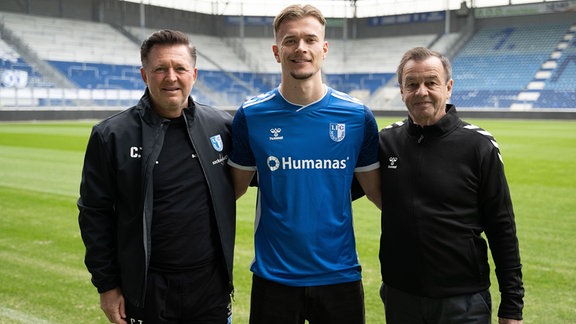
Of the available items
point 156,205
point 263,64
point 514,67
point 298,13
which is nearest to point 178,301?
point 156,205

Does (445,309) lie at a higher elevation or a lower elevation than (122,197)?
lower

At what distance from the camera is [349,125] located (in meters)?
3.03

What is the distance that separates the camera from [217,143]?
3072mm

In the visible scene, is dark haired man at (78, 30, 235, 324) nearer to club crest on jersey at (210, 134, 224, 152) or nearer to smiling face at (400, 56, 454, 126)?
club crest on jersey at (210, 134, 224, 152)

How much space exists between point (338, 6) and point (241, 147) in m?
50.0

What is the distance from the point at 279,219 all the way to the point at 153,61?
1.05 metres

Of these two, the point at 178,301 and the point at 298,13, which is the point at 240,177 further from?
the point at 298,13

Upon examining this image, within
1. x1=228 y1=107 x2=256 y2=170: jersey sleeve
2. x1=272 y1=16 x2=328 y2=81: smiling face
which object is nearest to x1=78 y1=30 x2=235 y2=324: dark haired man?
x1=228 y1=107 x2=256 y2=170: jersey sleeve

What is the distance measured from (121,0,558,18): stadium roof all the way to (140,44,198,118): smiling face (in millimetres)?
45857

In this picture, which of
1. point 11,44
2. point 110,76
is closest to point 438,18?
point 110,76

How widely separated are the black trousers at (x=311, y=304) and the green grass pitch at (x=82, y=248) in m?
1.57

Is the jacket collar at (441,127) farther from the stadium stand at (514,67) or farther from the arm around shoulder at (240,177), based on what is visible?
the stadium stand at (514,67)

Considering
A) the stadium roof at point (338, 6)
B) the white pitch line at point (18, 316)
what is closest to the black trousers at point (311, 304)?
the white pitch line at point (18, 316)

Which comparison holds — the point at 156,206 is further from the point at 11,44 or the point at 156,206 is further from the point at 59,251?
the point at 11,44
